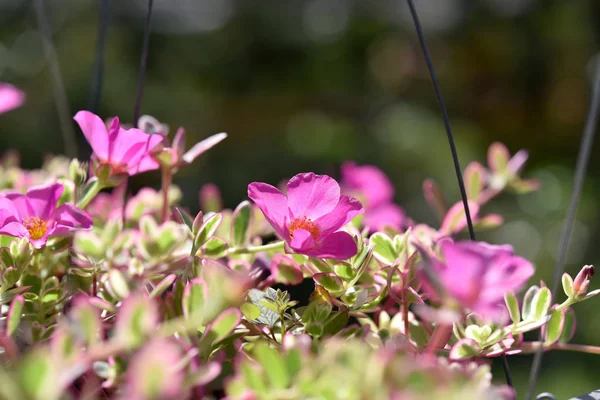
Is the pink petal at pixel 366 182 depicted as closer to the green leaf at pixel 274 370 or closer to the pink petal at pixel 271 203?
the pink petal at pixel 271 203

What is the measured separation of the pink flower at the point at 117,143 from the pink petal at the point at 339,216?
119 mm

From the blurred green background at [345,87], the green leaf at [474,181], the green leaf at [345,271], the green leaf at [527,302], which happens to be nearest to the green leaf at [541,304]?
the green leaf at [527,302]

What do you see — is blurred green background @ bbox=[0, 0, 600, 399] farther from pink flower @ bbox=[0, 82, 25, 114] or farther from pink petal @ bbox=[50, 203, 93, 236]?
pink petal @ bbox=[50, 203, 93, 236]

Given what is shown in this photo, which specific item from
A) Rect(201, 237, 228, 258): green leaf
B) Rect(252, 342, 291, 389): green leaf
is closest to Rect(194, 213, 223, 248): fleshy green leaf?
Rect(201, 237, 228, 258): green leaf

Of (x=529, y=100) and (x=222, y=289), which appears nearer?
(x=222, y=289)

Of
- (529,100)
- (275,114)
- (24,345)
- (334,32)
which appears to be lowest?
(275,114)

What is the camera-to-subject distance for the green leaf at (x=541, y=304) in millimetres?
365

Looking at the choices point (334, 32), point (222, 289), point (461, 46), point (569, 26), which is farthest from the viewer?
point (334, 32)

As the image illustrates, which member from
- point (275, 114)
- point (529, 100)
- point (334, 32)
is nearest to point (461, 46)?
point (529, 100)

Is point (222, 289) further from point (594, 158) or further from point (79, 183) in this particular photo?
point (594, 158)

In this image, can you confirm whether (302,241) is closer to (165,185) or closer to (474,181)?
(165,185)

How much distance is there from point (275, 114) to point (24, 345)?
10.0 feet

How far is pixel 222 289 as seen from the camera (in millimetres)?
273

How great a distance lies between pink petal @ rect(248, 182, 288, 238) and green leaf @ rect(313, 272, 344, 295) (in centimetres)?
3
